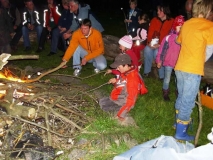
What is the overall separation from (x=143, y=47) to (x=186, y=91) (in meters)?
3.10

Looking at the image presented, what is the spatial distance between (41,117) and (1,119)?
62cm

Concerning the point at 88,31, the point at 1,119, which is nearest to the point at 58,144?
the point at 1,119

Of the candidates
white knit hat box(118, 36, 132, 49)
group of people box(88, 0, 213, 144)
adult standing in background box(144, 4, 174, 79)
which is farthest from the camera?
adult standing in background box(144, 4, 174, 79)

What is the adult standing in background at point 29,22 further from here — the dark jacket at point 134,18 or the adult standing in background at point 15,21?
the dark jacket at point 134,18

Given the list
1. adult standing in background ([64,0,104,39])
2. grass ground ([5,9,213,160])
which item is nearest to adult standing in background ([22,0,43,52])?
adult standing in background ([64,0,104,39])

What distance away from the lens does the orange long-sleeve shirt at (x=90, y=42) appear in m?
7.13

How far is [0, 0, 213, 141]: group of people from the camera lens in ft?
13.8

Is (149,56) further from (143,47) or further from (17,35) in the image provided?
(17,35)

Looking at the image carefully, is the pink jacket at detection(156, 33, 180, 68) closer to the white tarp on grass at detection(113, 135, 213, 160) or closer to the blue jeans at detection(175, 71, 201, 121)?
the blue jeans at detection(175, 71, 201, 121)

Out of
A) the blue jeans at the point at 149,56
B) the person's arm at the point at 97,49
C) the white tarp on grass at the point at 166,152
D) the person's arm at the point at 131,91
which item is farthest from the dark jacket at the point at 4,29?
the white tarp on grass at the point at 166,152

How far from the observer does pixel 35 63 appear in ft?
27.5

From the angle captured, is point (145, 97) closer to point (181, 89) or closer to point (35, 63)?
point (181, 89)

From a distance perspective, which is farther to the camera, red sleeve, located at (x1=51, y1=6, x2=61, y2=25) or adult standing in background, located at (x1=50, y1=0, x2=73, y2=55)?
red sleeve, located at (x1=51, y1=6, x2=61, y2=25)

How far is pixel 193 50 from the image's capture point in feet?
13.8
